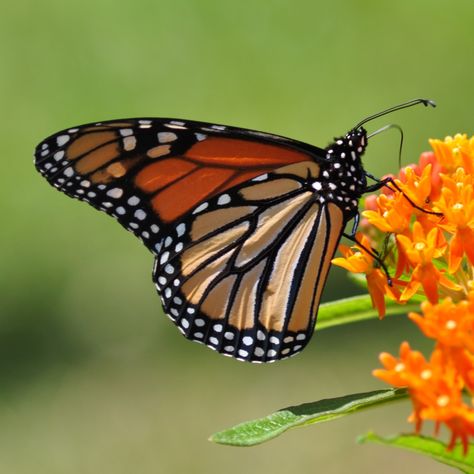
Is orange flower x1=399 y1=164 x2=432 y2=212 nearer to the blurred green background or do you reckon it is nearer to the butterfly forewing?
the butterfly forewing

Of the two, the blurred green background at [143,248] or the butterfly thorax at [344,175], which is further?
the blurred green background at [143,248]

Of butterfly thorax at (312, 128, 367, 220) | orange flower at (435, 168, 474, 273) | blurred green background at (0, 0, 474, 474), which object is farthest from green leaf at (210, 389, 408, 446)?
blurred green background at (0, 0, 474, 474)

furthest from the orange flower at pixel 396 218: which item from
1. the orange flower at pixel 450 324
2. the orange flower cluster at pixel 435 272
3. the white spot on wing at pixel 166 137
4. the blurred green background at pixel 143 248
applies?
the blurred green background at pixel 143 248

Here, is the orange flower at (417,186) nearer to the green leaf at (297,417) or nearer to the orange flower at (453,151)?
the orange flower at (453,151)

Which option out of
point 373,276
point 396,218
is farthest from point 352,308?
point 396,218

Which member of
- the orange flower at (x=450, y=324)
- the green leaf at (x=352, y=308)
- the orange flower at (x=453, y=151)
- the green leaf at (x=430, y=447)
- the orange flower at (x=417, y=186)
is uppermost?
the orange flower at (x=453, y=151)

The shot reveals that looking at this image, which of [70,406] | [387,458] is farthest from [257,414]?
[70,406]

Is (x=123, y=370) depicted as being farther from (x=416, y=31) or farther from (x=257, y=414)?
(x=416, y=31)
